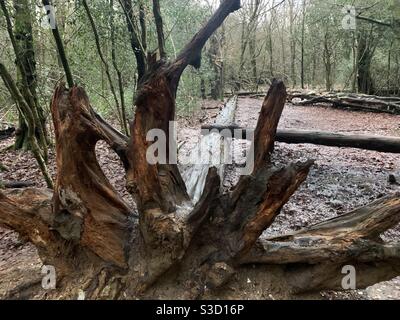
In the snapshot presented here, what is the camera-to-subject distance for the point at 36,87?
23.2 ft

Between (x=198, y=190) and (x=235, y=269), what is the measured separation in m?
1.70

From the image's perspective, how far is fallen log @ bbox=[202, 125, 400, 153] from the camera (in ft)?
20.0

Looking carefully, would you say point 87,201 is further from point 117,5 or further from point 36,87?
point 117,5

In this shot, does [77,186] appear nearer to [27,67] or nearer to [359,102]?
[27,67]

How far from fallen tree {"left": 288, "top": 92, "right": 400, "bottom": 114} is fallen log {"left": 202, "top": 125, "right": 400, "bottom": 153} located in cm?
783

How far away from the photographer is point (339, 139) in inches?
254

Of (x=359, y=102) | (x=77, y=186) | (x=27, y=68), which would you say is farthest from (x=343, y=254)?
(x=359, y=102)

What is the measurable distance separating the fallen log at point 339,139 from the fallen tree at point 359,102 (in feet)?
25.7

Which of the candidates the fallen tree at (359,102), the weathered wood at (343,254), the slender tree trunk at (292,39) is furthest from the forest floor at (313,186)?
the slender tree trunk at (292,39)

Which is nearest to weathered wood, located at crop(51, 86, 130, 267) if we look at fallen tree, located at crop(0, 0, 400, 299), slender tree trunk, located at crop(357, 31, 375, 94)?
fallen tree, located at crop(0, 0, 400, 299)

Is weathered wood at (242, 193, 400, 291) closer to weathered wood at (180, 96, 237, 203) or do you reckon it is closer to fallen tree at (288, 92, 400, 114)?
weathered wood at (180, 96, 237, 203)

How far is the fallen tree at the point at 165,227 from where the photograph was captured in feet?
8.09

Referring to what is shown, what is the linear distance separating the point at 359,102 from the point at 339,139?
350 inches
